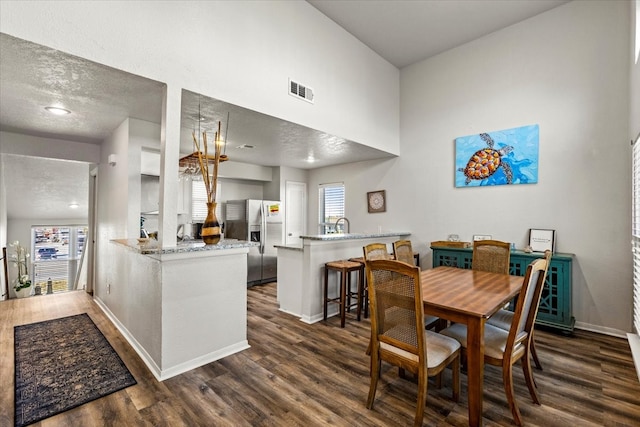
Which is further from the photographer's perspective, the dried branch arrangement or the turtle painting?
the turtle painting

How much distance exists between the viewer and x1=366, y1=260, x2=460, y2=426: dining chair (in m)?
1.66

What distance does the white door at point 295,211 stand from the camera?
6324 millimetres

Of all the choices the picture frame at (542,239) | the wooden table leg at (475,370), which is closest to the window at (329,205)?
the picture frame at (542,239)

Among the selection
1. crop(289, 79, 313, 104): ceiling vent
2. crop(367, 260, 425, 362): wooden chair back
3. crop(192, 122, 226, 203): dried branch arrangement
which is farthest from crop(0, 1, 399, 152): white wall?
crop(367, 260, 425, 362): wooden chair back

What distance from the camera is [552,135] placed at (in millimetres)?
3516

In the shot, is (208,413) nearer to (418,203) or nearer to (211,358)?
(211,358)

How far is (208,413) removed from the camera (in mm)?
1911

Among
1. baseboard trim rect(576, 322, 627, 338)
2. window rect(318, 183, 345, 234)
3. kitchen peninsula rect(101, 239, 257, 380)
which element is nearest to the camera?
kitchen peninsula rect(101, 239, 257, 380)

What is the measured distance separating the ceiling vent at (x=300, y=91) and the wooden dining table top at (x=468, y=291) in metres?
2.32

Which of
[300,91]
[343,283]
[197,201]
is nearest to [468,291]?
[343,283]

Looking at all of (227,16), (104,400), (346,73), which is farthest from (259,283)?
(227,16)

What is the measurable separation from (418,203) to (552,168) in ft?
5.72

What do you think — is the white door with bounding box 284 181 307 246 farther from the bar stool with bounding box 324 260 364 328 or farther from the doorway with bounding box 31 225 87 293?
the doorway with bounding box 31 225 87 293

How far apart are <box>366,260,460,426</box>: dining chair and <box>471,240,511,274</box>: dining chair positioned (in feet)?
4.66
